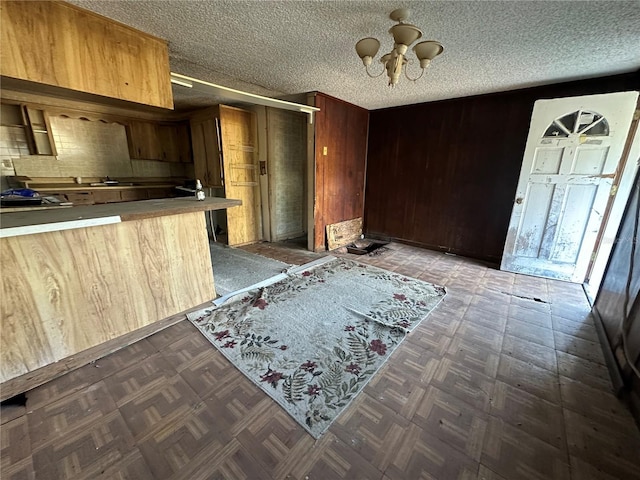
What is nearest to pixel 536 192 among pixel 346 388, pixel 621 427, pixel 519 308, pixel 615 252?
pixel 615 252

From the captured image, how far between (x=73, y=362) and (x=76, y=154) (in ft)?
12.5

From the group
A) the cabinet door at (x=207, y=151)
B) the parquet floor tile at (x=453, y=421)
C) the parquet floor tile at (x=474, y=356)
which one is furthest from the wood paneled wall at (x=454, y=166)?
the parquet floor tile at (x=453, y=421)

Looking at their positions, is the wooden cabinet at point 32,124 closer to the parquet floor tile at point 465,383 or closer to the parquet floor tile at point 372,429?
the parquet floor tile at point 372,429

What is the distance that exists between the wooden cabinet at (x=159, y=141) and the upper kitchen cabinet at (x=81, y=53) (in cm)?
304

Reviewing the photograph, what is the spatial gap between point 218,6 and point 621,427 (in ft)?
11.2

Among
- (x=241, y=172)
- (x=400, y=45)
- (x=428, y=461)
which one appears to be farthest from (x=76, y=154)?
(x=428, y=461)

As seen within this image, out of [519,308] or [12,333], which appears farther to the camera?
[519,308]

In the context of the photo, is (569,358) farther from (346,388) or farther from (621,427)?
(346,388)

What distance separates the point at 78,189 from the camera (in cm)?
375

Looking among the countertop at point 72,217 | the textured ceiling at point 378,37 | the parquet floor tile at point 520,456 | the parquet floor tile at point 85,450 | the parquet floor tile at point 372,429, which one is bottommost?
the parquet floor tile at point 85,450

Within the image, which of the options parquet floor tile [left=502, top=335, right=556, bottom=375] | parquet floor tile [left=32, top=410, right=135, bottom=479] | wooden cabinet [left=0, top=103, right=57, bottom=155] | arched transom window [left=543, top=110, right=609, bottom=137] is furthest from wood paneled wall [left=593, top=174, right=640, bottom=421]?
wooden cabinet [left=0, top=103, right=57, bottom=155]

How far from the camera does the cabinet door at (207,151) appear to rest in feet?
12.9

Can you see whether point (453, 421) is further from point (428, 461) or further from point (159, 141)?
point (159, 141)

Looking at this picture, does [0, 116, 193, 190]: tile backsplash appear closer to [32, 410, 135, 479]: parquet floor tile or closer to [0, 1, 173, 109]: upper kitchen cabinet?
[0, 1, 173, 109]: upper kitchen cabinet
